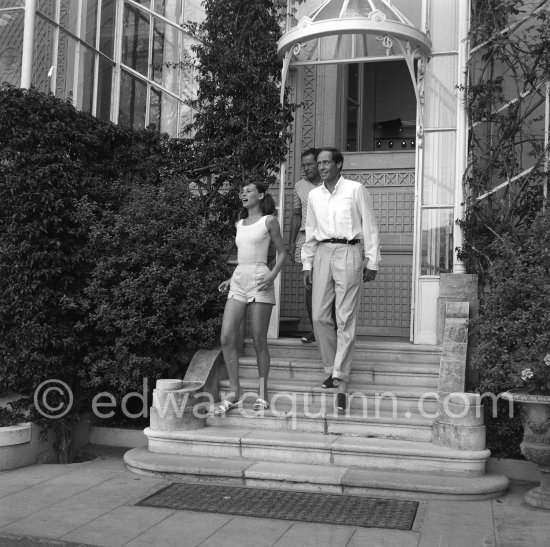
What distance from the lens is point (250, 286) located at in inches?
242

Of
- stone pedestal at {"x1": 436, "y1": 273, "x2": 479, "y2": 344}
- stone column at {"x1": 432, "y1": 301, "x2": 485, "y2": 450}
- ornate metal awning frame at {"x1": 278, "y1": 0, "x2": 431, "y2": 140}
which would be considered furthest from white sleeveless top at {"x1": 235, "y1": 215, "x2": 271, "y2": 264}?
ornate metal awning frame at {"x1": 278, "y1": 0, "x2": 431, "y2": 140}

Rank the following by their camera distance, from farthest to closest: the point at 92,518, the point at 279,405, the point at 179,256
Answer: the point at 179,256 < the point at 279,405 < the point at 92,518

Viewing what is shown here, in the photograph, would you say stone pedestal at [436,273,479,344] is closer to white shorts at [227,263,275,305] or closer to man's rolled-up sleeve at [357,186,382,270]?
man's rolled-up sleeve at [357,186,382,270]

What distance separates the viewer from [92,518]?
465cm

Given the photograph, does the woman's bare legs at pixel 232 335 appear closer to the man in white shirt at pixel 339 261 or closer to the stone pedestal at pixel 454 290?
the man in white shirt at pixel 339 261

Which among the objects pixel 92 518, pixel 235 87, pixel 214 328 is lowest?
pixel 92 518

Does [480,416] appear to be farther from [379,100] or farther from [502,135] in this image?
[379,100]

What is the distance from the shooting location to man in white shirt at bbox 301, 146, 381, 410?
19.6 ft

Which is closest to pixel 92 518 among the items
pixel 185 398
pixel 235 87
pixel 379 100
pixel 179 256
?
pixel 185 398

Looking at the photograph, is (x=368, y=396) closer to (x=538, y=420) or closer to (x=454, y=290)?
(x=454, y=290)

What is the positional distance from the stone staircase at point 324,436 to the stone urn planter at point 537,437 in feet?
0.92

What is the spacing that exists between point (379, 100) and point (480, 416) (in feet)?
19.1

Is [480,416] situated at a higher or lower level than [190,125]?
lower

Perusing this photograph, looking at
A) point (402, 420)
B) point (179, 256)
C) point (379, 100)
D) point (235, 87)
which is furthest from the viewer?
point (379, 100)
